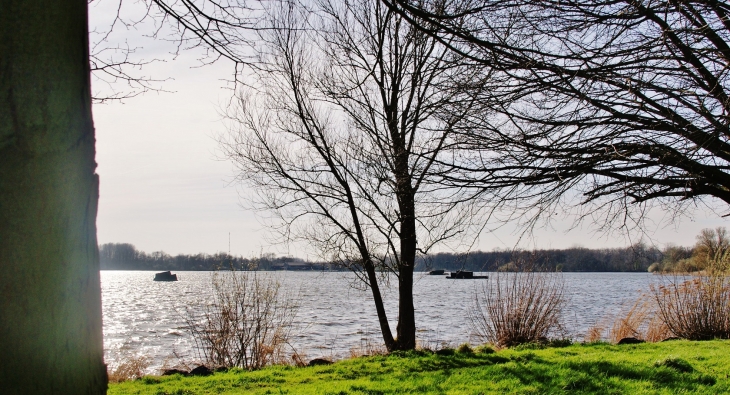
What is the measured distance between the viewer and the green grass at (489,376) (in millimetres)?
5883

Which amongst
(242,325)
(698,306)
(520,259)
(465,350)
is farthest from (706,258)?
(242,325)

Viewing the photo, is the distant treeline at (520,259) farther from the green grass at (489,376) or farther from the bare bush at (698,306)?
the green grass at (489,376)

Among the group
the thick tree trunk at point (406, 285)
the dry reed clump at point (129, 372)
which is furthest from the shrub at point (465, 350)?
the dry reed clump at point (129, 372)

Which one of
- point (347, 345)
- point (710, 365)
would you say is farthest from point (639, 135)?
point (347, 345)

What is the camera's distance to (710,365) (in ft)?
22.9

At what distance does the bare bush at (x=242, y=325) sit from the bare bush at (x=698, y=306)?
313 inches

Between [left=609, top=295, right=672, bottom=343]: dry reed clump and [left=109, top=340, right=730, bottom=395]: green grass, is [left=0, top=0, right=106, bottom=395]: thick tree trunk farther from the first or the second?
[left=609, top=295, right=672, bottom=343]: dry reed clump

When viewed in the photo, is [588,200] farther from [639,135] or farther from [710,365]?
[710,365]

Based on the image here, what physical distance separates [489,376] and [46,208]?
6.08m

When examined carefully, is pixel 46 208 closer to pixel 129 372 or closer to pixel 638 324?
pixel 129 372

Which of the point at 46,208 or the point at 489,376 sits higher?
the point at 46,208

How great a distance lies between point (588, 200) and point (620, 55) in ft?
4.38

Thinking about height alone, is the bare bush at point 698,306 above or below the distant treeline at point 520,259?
below

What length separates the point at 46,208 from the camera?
1392mm
